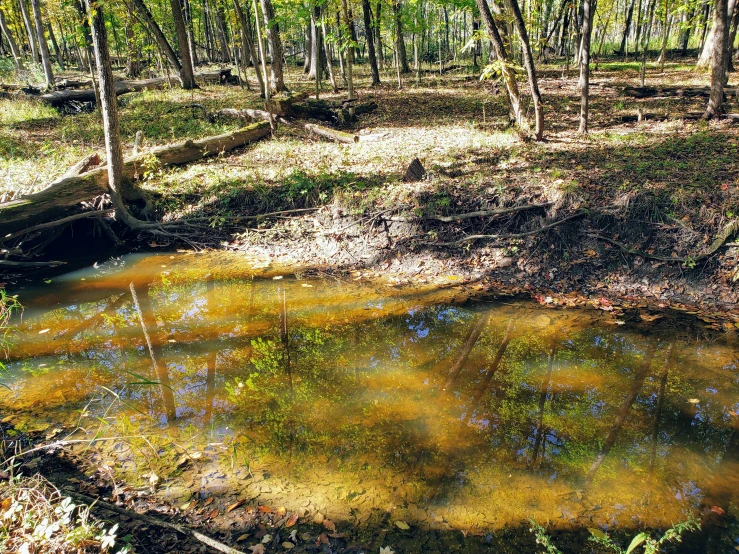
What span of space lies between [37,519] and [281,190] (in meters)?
7.87

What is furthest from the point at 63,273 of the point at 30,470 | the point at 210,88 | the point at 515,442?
the point at 210,88

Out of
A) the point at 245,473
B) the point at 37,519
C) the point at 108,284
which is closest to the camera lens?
the point at 37,519

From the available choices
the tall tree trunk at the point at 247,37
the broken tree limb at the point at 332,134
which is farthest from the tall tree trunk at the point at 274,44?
the broken tree limb at the point at 332,134

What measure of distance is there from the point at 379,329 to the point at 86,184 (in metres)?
7.13

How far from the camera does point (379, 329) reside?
20.1 feet

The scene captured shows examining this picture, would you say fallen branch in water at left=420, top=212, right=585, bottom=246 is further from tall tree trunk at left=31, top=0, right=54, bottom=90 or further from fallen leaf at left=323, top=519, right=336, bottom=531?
tall tree trunk at left=31, top=0, right=54, bottom=90

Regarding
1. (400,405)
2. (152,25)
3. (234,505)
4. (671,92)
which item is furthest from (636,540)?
(152,25)

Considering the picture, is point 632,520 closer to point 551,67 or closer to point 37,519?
point 37,519

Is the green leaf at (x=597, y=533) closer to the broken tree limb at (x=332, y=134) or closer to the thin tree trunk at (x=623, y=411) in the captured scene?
the thin tree trunk at (x=623, y=411)

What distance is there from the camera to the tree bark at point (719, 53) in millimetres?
9273

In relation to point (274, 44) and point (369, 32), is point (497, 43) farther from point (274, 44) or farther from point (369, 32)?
point (369, 32)

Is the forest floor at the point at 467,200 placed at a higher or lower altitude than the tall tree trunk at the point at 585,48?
lower

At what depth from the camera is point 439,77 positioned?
2225cm

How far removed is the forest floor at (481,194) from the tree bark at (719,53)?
64 centimetres
